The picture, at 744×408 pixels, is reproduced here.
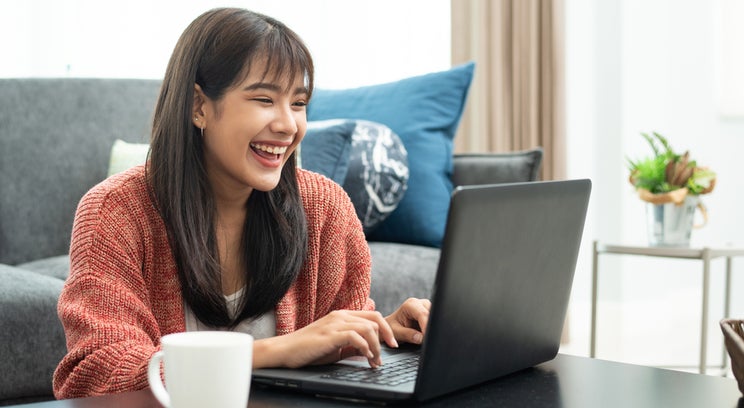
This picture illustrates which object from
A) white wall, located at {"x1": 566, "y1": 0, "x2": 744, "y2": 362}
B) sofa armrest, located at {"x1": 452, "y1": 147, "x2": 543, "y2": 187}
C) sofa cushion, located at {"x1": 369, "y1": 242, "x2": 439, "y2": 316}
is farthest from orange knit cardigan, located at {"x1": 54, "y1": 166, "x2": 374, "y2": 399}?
white wall, located at {"x1": 566, "y1": 0, "x2": 744, "y2": 362}

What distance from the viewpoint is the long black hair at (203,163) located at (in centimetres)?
127

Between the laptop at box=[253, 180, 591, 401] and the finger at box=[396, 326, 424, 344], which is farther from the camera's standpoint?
the finger at box=[396, 326, 424, 344]

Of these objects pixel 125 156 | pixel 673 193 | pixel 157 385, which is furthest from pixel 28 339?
pixel 673 193

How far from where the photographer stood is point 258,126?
1.26 metres

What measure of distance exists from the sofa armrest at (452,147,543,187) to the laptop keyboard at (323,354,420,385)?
1433 millimetres

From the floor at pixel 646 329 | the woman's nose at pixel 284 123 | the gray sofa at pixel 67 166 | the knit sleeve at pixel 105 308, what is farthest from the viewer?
the floor at pixel 646 329

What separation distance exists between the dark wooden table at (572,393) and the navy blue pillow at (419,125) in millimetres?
1528

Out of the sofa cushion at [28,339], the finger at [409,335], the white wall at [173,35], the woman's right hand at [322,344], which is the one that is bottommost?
the sofa cushion at [28,339]

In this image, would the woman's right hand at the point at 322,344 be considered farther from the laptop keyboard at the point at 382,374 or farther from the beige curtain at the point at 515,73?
the beige curtain at the point at 515,73

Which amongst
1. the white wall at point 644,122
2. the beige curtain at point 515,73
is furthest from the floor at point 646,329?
the beige curtain at point 515,73

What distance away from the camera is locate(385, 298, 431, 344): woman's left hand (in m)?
1.10

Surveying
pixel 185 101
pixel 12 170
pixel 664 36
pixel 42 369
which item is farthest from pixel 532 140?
pixel 185 101

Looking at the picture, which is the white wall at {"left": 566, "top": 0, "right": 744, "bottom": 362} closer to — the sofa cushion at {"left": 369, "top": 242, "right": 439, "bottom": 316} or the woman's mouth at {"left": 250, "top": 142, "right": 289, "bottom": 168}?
the sofa cushion at {"left": 369, "top": 242, "right": 439, "bottom": 316}

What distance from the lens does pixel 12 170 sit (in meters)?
2.46
